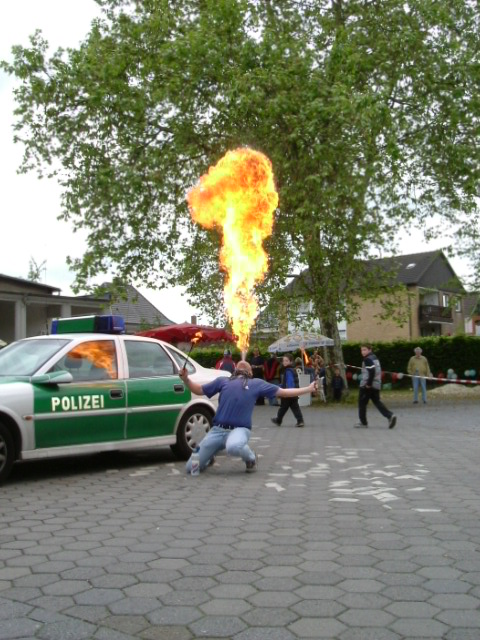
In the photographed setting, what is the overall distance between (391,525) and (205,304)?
20.9m

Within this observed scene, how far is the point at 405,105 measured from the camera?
25.6 meters

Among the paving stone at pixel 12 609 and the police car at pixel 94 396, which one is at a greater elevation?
the police car at pixel 94 396

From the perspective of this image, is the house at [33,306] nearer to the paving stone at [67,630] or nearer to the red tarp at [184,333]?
the red tarp at [184,333]

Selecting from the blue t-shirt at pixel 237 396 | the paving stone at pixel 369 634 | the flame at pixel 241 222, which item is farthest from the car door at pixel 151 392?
the paving stone at pixel 369 634

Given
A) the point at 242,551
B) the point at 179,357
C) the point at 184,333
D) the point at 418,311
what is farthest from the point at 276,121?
the point at 418,311

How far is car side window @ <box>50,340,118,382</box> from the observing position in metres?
8.84

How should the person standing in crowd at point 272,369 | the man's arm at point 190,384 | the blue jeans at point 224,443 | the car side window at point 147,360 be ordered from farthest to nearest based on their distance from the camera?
the person standing in crowd at point 272,369 → the car side window at point 147,360 → the man's arm at point 190,384 → the blue jeans at point 224,443

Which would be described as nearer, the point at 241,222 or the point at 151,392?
the point at 151,392

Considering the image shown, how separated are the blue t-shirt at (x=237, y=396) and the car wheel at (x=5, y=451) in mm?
2410

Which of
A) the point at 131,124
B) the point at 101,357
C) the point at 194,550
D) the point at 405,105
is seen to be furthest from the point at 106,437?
the point at 405,105

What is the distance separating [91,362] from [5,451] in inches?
66.1

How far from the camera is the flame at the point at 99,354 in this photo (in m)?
9.08

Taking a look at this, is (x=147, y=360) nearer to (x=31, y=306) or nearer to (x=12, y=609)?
(x=12, y=609)

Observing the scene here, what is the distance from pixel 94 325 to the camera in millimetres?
10180
